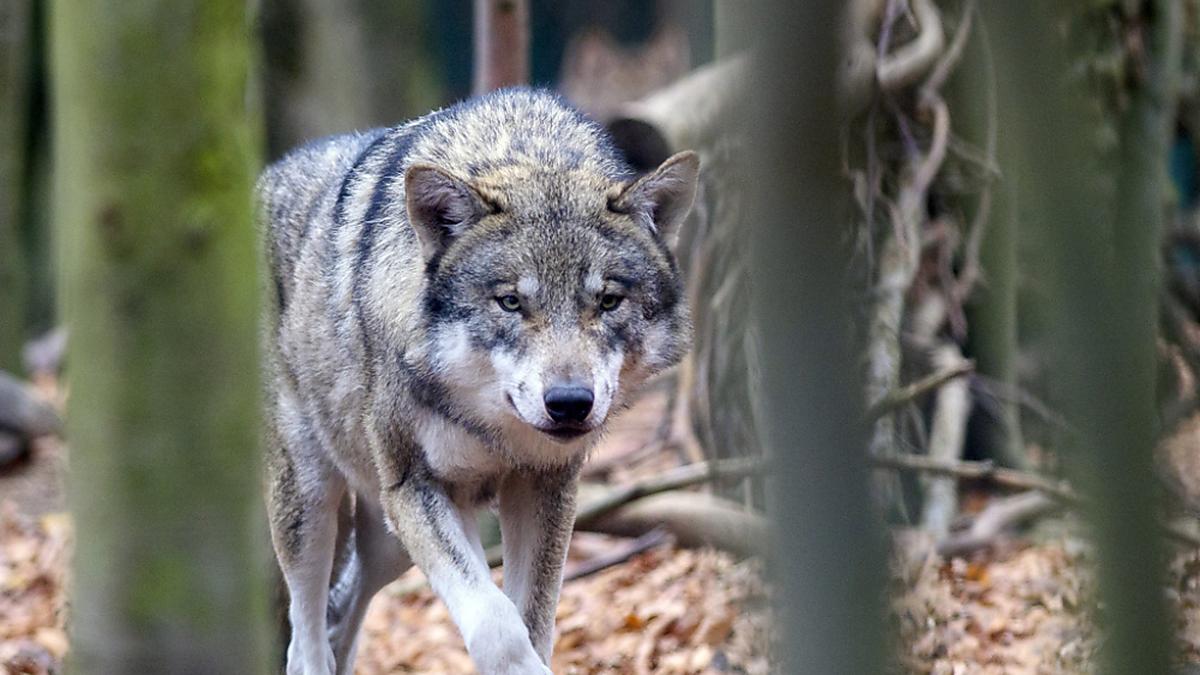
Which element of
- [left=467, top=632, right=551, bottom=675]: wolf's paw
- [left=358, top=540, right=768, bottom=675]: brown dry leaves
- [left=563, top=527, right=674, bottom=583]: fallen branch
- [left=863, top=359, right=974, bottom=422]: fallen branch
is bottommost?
[left=358, top=540, right=768, bottom=675]: brown dry leaves

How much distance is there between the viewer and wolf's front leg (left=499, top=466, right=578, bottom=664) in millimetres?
5215

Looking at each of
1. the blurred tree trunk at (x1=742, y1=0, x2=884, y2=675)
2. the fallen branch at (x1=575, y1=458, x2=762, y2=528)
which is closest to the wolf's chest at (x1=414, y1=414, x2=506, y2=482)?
the fallen branch at (x1=575, y1=458, x2=762, y2=528)

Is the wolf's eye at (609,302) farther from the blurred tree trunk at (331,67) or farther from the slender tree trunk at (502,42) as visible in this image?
the blurred tree trunk at (331,67)

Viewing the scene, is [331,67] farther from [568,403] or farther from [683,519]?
[568,403]

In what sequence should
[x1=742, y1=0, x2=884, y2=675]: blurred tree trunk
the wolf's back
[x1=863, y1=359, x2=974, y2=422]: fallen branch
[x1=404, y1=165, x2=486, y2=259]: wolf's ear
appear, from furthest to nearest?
[x1=863, y1=359, x2=974, y2=422]: fallen branch → the wolf's back → [x1=404, y1=165, x2=486, y2=259]: wolf's ear → [x1=742, y1=0, x2=884, y2=675]: blurred tree trunk

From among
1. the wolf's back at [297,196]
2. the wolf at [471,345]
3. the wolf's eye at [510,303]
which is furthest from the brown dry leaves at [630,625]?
the wolf's back at [297,196]

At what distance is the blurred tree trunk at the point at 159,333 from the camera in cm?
328

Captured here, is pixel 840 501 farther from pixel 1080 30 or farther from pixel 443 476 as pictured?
pixel 1080 30

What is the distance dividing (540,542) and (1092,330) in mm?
3266

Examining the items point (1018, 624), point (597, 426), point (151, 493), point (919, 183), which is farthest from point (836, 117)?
point (919, 183)

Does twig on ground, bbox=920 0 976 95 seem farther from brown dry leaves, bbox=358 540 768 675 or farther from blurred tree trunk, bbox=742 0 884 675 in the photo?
blurred tree trunk, bbox=742 0 884 675

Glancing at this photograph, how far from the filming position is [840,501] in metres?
2.00

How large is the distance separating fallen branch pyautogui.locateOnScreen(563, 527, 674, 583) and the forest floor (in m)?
0.10

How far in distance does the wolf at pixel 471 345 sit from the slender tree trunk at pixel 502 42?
2375mm
